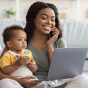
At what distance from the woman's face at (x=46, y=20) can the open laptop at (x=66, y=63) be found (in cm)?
40

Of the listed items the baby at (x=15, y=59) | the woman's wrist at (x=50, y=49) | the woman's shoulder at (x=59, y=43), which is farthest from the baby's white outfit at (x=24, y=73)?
the woman's shoulder at (x=59, y=43)

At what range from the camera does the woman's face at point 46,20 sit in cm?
131

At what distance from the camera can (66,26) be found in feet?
7.36

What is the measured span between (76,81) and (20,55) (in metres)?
0.40

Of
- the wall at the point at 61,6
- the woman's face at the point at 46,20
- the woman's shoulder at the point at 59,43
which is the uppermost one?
the wall at the point at 61,6

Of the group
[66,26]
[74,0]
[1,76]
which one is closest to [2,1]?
[74,0]

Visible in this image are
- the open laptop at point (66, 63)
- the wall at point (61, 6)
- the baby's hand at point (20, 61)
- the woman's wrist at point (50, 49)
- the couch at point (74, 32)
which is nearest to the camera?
the open laptop at point (66, 63)

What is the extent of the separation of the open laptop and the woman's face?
0.40 m

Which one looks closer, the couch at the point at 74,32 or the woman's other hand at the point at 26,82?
the woman's other hand at the point at 26,82

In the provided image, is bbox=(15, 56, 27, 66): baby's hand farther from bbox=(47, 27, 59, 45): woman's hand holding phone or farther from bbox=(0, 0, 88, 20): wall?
bbox=(0, 0, 88, 20): wall

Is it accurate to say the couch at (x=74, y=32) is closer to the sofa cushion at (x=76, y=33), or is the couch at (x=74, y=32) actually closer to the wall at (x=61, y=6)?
the sofa cushion at (x=76, y=33)

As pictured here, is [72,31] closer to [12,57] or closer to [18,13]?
[12,57]

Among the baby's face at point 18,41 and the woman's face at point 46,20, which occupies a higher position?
the woman's face at point 46,20

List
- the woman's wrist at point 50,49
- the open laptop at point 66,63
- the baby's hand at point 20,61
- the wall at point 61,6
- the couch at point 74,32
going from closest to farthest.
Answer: the open laptop at point 66,63, the baby's hand at point 20,61, the woman's wrist at point 50,49, the couch at point 74,32, the wall at point 61,6
